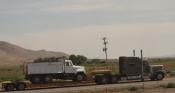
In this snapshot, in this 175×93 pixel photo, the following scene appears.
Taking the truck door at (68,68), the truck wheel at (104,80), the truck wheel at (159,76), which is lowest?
the truck wheel at (104,80)

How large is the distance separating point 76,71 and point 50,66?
3.03 metres

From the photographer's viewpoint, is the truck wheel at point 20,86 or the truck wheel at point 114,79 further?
the truck wheel at point 114,79

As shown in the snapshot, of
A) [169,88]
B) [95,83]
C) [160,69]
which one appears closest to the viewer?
[169,88]

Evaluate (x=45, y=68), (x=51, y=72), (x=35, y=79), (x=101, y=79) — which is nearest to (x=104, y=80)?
(x=101, y=79)

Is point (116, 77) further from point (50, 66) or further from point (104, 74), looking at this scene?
point (50, 66)

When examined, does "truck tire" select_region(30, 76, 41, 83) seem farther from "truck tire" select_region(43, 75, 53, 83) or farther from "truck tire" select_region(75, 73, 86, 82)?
"truck tire" select_region(75, 73, 86, 82)

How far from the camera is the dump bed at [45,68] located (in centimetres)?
5697

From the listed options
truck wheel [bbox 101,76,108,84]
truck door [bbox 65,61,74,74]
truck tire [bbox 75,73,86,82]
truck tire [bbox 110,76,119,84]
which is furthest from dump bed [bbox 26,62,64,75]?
truck tire [bbox 110,76,119,84]

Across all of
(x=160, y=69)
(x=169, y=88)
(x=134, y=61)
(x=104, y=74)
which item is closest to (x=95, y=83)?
(x=104, y=74)

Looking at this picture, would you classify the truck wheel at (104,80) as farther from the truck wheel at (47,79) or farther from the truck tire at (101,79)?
the truck wheel at (47,79)

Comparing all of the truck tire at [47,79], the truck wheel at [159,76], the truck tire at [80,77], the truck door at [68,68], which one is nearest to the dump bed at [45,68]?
the truck door at [68,68]

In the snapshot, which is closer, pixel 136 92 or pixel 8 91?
pixel 136 92

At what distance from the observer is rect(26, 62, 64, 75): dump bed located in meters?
57.0

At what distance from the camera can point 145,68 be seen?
187 feet
